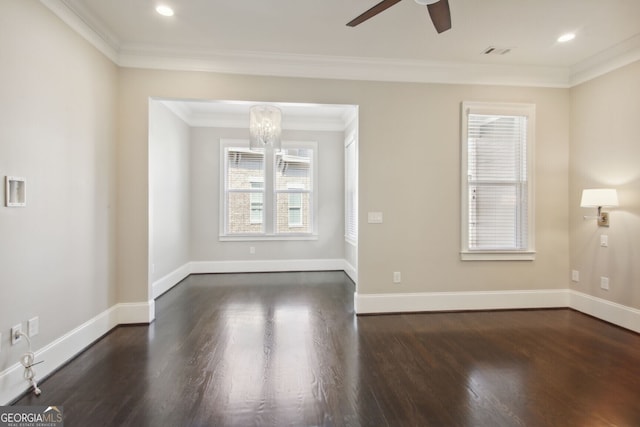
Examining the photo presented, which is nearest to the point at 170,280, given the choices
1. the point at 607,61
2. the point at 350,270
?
the point at 350,270

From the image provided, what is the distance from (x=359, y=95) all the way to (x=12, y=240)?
3.30m

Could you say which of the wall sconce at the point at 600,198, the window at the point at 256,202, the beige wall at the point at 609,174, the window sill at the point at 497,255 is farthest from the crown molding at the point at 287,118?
the wall sconce at the point at 600,198

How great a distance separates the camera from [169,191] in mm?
4609

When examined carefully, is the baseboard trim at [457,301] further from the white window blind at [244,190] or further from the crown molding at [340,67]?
the white window blind at [244,190]

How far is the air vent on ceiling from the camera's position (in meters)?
3.22

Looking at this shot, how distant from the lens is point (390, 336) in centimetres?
297

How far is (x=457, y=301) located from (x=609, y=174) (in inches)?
84.9

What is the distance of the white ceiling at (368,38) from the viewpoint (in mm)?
2559

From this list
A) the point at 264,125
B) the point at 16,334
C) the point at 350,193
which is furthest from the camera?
the point at 350,193

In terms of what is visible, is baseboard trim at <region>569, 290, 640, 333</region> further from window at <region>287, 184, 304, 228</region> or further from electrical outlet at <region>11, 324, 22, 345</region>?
electrical outlet at <region>11, 324, 22, 345</region>

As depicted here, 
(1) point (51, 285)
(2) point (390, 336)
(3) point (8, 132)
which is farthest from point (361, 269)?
(3) point (8, 132)

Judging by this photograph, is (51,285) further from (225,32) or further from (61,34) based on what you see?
(225,32)

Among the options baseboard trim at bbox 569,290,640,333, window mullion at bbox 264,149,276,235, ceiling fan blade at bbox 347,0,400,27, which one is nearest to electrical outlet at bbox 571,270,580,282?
baseboard trim at bbox 569,290,640,333

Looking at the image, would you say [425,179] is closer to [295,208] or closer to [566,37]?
[566,37]
